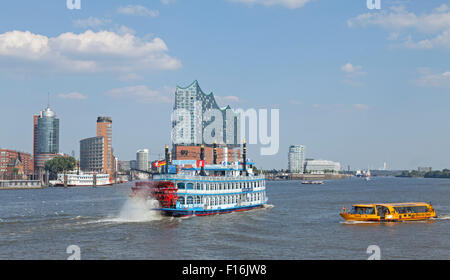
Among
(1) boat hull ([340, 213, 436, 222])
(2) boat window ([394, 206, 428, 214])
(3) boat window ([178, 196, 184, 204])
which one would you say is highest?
(3) boat window ([178, 196, 184, 204])

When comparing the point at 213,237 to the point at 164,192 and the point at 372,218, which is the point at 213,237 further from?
the point at 372,218

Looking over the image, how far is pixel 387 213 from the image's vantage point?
200ft

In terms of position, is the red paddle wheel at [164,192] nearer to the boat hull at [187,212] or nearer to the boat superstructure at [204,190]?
the boat superstructure at [204,190]

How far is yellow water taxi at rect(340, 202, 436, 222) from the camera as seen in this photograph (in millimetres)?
60188

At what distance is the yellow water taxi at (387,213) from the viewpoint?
60.2 metres

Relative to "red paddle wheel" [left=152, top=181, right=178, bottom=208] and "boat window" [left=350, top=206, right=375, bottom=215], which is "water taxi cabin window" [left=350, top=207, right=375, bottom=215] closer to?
"boat window" [left=350, top=206, right=375, bottom=215]

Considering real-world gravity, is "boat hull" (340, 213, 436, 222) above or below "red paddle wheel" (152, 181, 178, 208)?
below

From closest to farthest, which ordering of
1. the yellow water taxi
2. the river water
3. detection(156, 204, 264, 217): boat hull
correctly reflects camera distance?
the river water, the yellow water taxi, detection(156, 204, 264, 217): boat hull

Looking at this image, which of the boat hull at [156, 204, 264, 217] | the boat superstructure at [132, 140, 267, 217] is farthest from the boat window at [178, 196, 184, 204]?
the boat hull at [156, 204, 264, 217]
